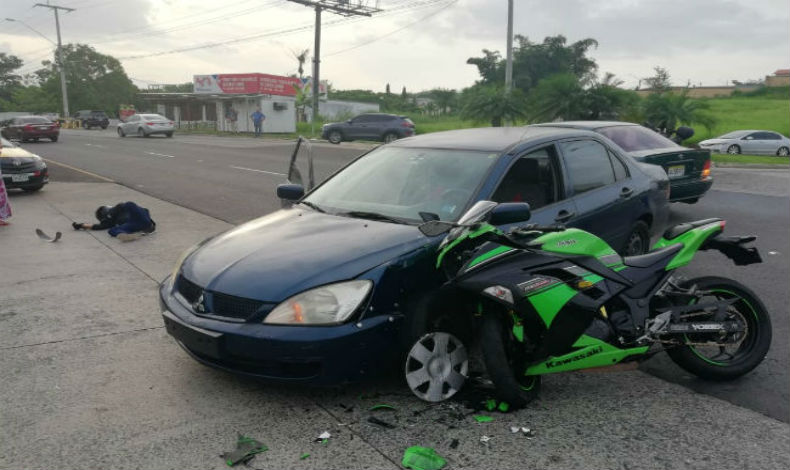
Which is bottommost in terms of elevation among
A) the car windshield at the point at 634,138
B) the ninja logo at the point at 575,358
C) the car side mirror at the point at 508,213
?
the ninja logo at the point at 575,358

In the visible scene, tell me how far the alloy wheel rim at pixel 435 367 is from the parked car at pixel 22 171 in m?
11.9

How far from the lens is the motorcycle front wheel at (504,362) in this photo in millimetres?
3322

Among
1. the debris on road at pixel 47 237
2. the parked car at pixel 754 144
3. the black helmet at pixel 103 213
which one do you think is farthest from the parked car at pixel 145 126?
the debris on road at pixel 47 237

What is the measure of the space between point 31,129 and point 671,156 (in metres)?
33.6

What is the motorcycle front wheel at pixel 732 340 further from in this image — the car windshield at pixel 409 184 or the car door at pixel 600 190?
the car windshield at pixel 409 184

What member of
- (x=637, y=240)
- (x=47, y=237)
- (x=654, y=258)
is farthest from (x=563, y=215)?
(x=47, y=237)

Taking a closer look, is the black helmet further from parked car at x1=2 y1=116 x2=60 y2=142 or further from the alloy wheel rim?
parked car at x1=2 y1=116 x2=60 y2=142

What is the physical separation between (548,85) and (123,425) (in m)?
18.4

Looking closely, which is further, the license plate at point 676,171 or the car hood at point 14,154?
the car hood at point 14,154

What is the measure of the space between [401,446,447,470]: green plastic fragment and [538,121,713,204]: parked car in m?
6.72

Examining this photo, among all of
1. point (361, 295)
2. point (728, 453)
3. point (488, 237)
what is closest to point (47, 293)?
point (361, 295)

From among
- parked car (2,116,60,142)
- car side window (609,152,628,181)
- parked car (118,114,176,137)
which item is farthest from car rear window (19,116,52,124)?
car side window (609,152,628,181)

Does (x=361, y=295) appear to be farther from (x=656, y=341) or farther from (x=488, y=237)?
(x=656, y=341)

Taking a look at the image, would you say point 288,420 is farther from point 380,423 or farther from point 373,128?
point 373,128
